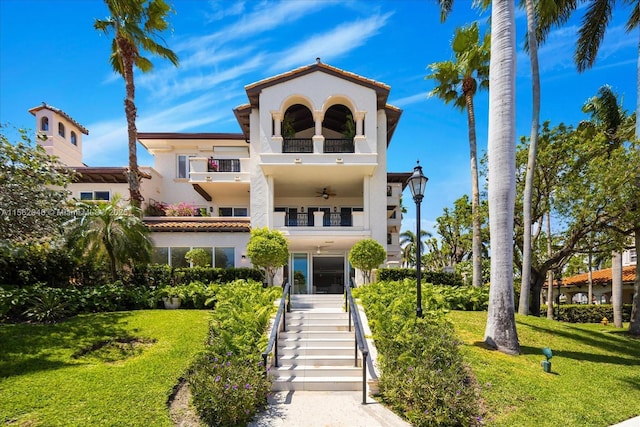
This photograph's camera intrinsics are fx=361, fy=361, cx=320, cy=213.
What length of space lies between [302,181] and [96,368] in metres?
14.1

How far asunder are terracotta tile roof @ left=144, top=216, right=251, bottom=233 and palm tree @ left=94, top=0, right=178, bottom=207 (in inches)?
63.7

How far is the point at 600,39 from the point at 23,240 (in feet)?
78.7

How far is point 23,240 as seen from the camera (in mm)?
11148

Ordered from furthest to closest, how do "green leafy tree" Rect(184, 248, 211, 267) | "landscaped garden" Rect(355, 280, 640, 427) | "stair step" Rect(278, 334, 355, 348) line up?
"green leafy tree" Rect(184, 248, 211, 267), "stair step" Rect(278, 334, 355, 348), "landscaped garden" Rect(355, 280, 640, 427)

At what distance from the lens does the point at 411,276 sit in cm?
1581

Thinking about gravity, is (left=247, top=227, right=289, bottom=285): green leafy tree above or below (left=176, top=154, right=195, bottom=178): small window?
below

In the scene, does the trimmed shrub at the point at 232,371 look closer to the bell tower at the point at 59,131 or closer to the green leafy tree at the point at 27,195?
the green leafy tree at the point at 27,195

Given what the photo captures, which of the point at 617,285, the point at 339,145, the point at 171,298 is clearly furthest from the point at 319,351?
the point at 617,285

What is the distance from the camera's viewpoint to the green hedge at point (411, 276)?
52.0 feet

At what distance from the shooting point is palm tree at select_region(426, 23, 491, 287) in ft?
55.0

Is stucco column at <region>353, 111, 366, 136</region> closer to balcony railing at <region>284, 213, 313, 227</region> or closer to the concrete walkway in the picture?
balcony railing at <region>284, 213, 313, 227</region>

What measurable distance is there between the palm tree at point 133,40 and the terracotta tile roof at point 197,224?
5.31 feet

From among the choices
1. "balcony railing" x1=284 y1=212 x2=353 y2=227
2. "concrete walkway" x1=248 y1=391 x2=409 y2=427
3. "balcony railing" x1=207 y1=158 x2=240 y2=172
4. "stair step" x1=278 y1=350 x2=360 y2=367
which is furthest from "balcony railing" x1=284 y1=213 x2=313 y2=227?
"concrete walkway" x1=248 y1=391 x2=409 y2=427

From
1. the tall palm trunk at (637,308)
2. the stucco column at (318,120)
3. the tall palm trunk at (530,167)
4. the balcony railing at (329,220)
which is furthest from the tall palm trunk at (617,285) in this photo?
the stucco column at (318,120)
